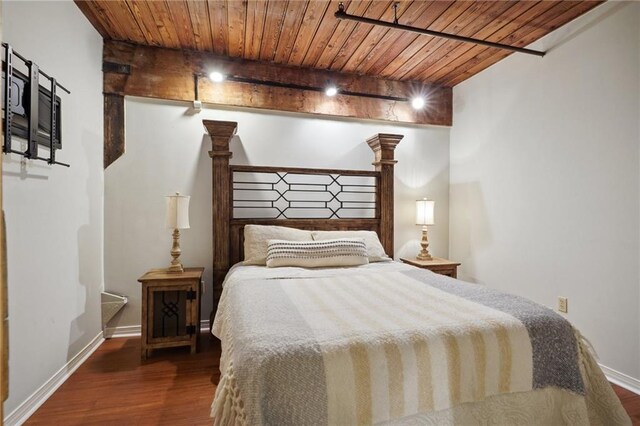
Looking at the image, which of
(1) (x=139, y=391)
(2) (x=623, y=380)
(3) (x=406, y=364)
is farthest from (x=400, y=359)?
(2) (x=623, y=380)

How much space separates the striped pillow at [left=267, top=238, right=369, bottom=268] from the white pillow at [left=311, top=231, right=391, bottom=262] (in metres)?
0.17

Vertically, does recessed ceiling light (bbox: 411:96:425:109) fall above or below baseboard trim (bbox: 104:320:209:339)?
above

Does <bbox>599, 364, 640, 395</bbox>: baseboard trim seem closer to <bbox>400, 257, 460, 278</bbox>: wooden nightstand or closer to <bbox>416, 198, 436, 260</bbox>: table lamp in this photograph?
<bbox>400, 257, 460, 278</bbox>: wooden nightstand

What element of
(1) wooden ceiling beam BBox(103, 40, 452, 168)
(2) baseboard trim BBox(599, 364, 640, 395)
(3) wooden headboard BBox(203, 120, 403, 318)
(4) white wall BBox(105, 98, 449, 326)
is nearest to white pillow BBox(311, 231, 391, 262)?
(3) wooden headboard BBox(203, 120, 403, 318)

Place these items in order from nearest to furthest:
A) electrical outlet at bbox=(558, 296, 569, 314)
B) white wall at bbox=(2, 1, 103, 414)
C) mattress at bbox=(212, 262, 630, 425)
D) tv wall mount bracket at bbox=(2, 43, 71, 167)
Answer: mattress at bbox=(212, 262, 630, 425) → tv wall mount bracket at bbox=(2, 43, 71, 167) → white wall at bbox=(2, 1, 103, 414) → electrical outlet at bbox=(558, 296, 569, 314)

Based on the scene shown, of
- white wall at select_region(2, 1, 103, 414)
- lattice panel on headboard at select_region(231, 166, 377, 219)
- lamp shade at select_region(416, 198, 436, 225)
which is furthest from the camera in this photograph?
lamp shade at select_region(416, 198, 436, 225)

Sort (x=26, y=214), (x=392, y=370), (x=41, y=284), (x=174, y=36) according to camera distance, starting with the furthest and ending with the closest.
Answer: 1. (x=174, y=36)
2. (x=41, y=284)
3. (x=26, y=214)
4. (x=392, y=370)

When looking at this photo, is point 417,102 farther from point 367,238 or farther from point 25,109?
point 25,109

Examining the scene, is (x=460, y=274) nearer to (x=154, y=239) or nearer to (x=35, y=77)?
(x=154, y=239)

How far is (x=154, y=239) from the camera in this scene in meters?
2.92

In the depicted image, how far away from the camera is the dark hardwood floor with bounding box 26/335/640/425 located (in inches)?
70.4

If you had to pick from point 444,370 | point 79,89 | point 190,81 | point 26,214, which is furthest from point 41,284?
point 444,370

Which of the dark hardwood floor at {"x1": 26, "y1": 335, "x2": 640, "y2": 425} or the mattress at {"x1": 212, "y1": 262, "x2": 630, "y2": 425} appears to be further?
the dark hardwood floor at {"x1": 26, "y1": 335, "x2": 640, "y2": 425}

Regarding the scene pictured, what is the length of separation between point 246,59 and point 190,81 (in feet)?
1.83
